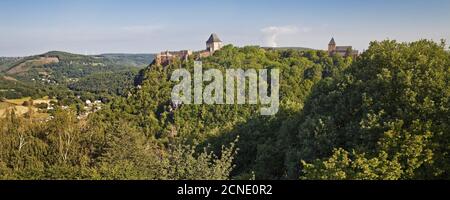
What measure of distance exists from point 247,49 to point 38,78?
98757 mm

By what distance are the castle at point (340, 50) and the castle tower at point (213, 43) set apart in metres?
22.1

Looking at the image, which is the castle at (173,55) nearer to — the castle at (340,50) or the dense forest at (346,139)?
the castle at (340,50)

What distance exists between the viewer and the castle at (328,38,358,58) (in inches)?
3125

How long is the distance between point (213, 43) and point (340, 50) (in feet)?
83.3

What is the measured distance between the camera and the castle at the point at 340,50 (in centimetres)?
7938

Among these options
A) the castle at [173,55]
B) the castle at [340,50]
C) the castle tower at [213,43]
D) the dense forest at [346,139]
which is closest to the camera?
the dense forest at [346,139]

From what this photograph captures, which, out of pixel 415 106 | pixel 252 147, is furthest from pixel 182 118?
pixel 415 106

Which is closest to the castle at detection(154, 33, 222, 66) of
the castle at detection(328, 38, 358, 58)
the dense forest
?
the castle at detection(328, 38, 358, 58)

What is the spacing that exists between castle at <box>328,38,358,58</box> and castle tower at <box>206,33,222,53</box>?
2209cm

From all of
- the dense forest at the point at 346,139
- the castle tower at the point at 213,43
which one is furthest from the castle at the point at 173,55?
the dense forest at the point at 346,139

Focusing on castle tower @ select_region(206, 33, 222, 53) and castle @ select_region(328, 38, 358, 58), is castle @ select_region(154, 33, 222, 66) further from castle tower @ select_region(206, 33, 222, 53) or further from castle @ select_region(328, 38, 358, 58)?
castle @ select_region(328, 38, 358, 58)

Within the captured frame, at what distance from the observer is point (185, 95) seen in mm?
59938
